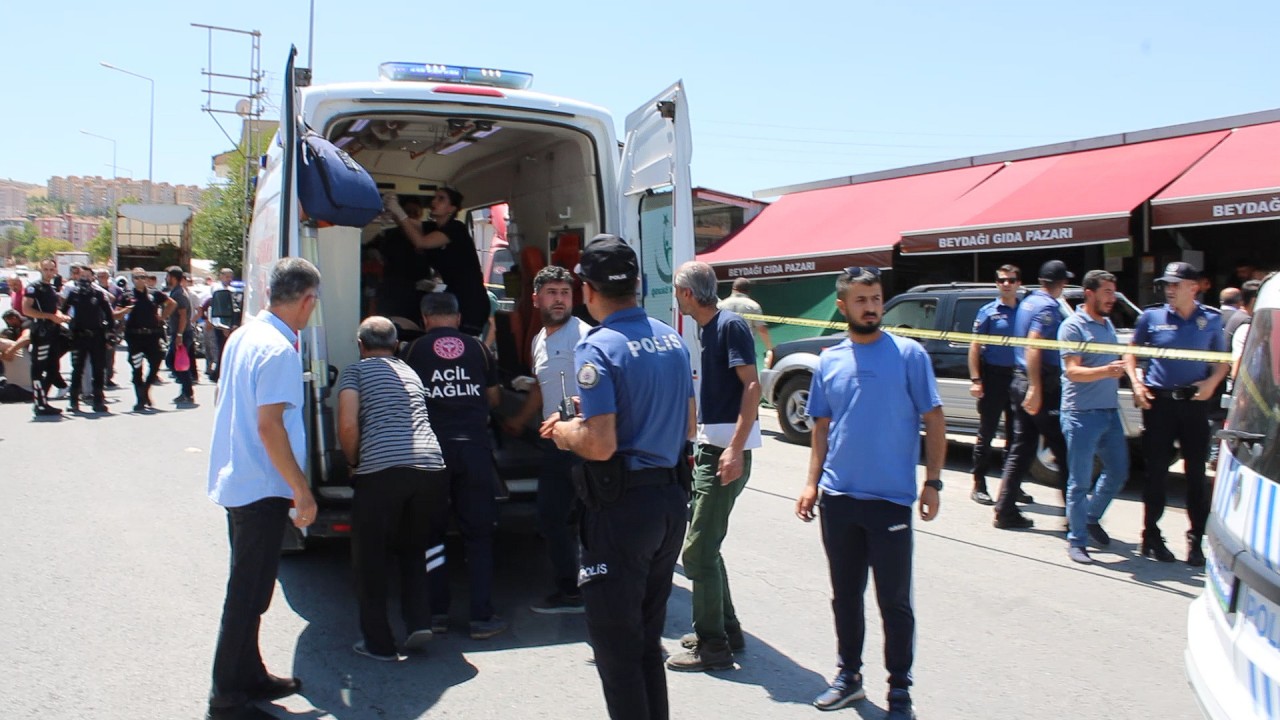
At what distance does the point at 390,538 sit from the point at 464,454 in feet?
1.75

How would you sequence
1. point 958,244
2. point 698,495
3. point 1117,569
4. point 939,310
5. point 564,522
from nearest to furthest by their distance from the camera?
point 698,495, point 564,522, point 1117,569, point 939,310, point 958,244

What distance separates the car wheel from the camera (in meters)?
11.1

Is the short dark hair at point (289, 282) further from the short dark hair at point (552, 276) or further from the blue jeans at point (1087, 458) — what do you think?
the blue jeans at point (1087, 458)

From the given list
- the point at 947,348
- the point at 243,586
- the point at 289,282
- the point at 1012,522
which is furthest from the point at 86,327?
the point at 1012,522

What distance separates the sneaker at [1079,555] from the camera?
20.9 feet

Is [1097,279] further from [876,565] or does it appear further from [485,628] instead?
[485,628]

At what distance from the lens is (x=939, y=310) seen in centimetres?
1016

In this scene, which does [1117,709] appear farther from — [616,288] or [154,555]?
[154,555]

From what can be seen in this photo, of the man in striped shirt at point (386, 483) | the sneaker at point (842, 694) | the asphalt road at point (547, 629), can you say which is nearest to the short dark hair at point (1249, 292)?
the asphalt road at point (547, 629)

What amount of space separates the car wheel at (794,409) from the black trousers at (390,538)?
6887 millimetres

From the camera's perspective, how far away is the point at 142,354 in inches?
516

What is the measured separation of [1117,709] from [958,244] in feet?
35.3

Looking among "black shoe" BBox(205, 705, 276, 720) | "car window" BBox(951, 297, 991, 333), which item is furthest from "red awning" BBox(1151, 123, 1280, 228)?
"black shoe" BBox(205, 705, 276, 720)

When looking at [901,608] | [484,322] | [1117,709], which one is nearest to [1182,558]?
[1117,709]
